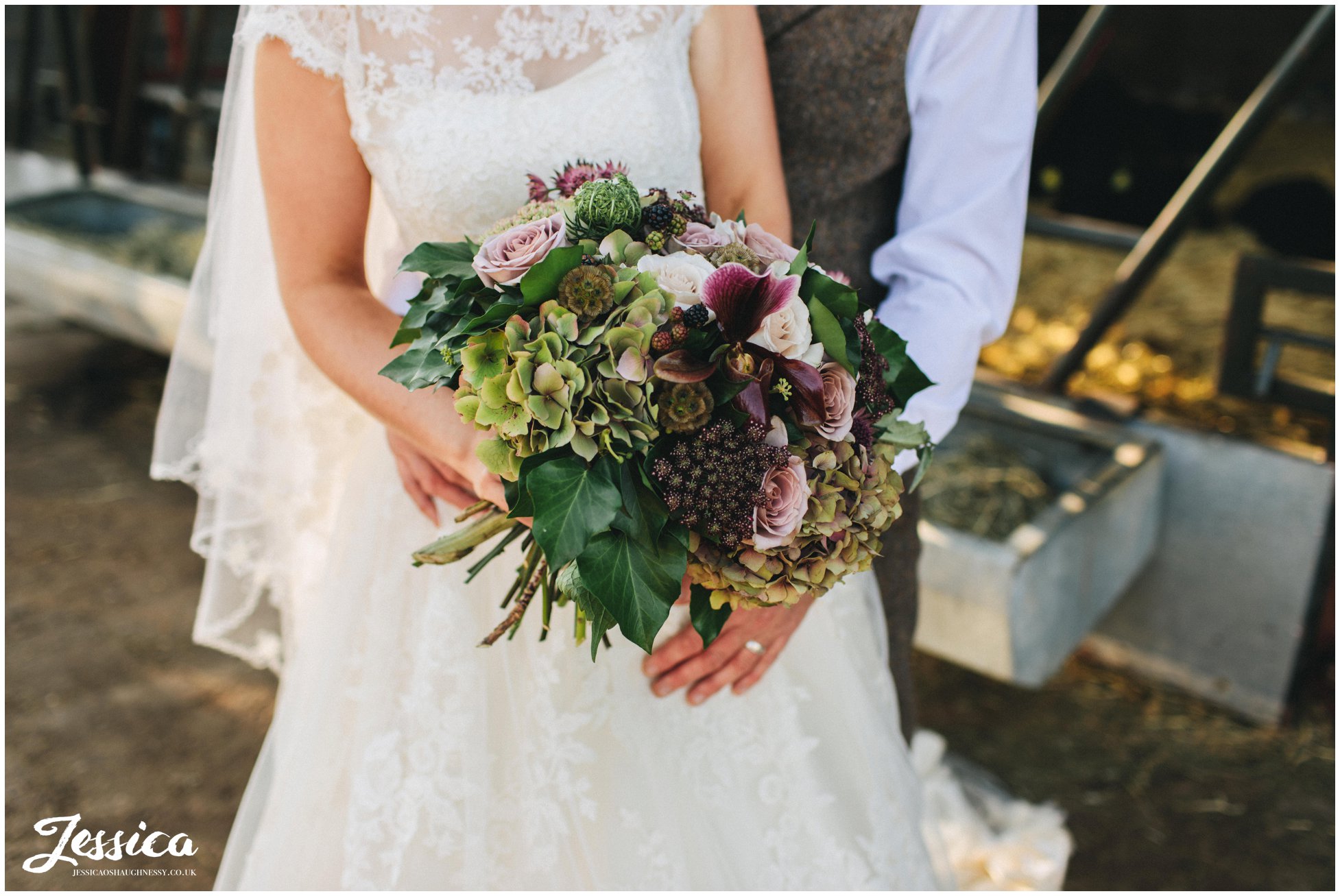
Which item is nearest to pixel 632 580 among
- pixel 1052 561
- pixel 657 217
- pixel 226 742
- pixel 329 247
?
pixel 657 217

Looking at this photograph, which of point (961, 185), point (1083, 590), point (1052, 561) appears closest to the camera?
point (961, 185)

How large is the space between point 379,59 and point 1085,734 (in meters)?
2.52

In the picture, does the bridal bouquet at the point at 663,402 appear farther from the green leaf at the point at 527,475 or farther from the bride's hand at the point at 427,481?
the bride's hand at the point at 427,481

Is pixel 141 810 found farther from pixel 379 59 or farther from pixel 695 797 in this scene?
pixel 379 59

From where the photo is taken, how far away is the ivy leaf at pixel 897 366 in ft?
3.81

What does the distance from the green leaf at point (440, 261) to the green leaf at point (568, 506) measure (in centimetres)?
28

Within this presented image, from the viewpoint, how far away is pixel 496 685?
56.1 inches

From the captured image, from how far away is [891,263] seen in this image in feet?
5.45

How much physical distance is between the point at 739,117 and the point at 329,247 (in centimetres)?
61

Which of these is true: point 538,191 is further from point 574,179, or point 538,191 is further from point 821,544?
point 821,544

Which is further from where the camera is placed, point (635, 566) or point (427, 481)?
point (427, 481)

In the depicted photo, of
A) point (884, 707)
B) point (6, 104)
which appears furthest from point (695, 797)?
point (6, 104)

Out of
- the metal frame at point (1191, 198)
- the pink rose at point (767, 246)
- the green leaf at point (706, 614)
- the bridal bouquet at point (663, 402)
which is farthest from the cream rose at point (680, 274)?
the metal frame at point (1191, 198)

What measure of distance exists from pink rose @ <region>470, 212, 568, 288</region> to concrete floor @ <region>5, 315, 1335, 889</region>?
195 cm
